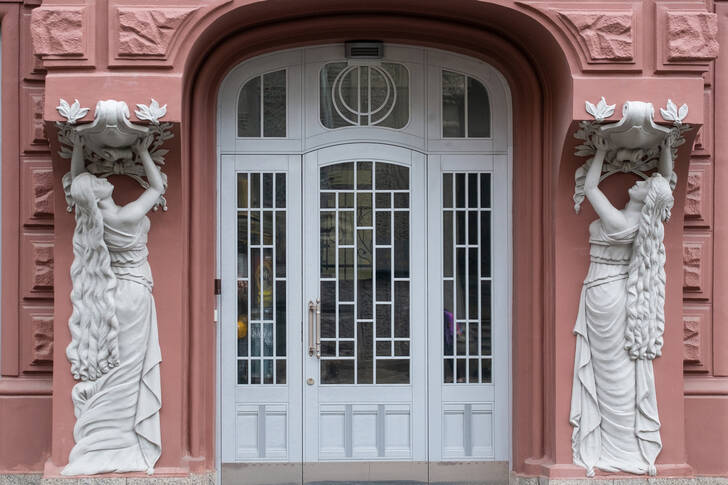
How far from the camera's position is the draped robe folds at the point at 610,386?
20.4 ft

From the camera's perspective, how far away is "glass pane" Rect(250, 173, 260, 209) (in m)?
6.90

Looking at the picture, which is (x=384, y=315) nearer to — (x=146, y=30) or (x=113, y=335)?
(x=113, y=335)

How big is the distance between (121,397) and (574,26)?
12.8 feet

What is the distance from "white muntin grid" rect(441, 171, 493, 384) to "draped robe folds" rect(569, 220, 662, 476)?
878 millimetres

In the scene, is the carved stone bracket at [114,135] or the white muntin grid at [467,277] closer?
the carved stone bracket at [114,135]

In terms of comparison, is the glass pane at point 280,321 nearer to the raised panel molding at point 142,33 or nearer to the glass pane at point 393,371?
the glass pane at point 393,371

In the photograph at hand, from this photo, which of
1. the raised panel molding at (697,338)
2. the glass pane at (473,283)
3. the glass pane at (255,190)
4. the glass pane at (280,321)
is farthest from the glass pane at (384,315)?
the raised panel molding at (697,338)

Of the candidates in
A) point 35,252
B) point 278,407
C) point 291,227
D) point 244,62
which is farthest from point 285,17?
point 278,407

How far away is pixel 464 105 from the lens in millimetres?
6996

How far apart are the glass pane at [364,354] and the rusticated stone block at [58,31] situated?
281 centimetres

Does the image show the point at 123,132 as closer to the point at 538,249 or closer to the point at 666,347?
the point at 538,249

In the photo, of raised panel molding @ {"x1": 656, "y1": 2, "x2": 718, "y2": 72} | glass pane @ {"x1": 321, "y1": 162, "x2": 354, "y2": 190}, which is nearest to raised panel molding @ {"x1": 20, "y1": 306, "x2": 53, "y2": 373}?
glass pane @ {"x1": 321, "y1": 162, "x2": 354, "y2": 190}

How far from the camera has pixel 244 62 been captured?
6.89 metres

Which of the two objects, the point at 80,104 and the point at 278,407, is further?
the point at 278,407
